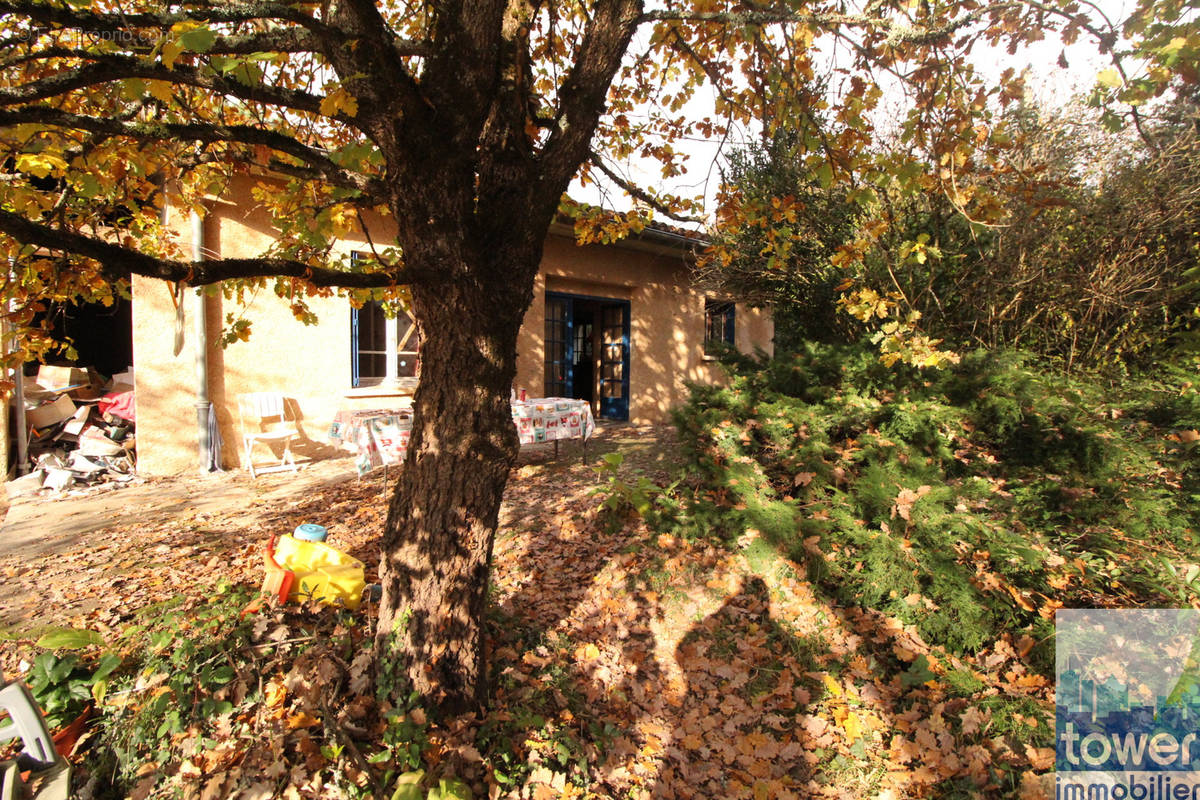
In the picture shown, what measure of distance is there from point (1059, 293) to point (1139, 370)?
3.87ft

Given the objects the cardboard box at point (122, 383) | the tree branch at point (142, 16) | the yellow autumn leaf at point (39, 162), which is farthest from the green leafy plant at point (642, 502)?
the cardboard box at point (122, 383)

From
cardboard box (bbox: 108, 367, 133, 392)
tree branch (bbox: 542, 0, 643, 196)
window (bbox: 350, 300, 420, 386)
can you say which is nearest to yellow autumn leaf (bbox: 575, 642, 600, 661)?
tree branch (bbox: 542, 0, 643, 196)

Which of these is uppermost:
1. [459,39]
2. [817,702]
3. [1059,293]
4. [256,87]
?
[459,39]

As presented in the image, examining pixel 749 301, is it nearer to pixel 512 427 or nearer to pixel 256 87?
pixel 512 427

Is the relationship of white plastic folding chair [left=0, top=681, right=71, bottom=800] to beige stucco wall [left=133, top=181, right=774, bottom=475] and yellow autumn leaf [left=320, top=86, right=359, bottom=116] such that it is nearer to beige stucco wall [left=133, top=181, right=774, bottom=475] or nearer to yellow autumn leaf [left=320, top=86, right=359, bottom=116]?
yellow autumn leaf [left=320, top=86, right=359, bottom=116]

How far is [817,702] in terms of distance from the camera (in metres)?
2.83

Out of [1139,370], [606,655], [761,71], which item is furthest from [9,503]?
[1139,370]

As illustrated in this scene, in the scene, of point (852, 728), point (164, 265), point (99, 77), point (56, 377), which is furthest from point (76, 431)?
point (852, 728)

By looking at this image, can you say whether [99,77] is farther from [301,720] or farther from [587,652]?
[587,652]

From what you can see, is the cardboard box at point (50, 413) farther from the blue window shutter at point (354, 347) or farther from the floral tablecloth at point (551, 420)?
the floral tablecloth at point (551, 420)

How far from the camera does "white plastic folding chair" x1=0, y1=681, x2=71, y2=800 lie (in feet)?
5.38

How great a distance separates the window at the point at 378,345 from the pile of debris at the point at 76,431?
2598mm

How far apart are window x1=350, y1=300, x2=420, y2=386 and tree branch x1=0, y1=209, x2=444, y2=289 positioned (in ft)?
17.8

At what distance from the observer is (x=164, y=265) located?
69.0 inches
